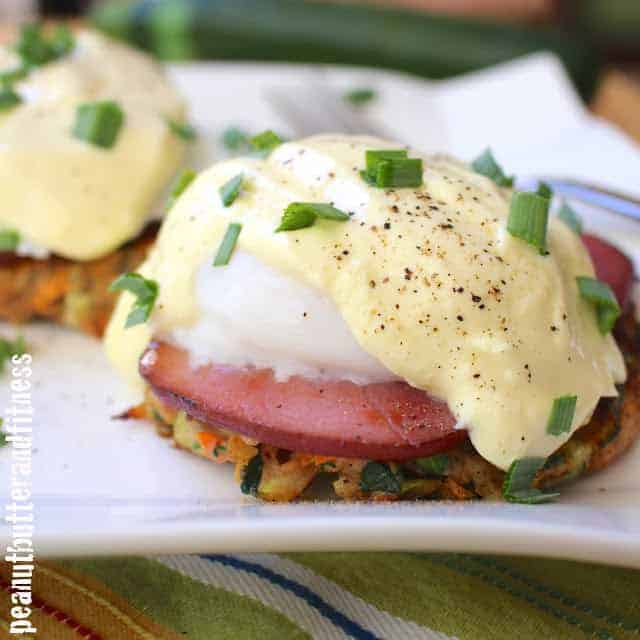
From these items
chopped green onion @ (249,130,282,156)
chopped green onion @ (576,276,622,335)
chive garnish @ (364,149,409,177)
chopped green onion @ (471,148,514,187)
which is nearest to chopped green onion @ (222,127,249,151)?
chopped green onion @ (249,130,282,156)

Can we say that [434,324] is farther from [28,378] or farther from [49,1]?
[49,1]

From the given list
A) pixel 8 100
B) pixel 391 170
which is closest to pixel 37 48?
pixel 8 100

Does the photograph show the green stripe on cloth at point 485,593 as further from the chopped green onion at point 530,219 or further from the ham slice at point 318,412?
the chopped green onion at point 530,219

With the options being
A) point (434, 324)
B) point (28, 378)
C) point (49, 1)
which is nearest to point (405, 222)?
point (434, 324)

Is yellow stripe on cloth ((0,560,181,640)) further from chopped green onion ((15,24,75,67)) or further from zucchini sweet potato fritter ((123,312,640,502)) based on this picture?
chopped green onion ((15,24,75,67))

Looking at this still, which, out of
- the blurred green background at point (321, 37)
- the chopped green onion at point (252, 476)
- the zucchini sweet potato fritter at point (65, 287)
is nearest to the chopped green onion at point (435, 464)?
the chopped green onion at point (252, 476)

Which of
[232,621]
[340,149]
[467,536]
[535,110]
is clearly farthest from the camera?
[535,110]
